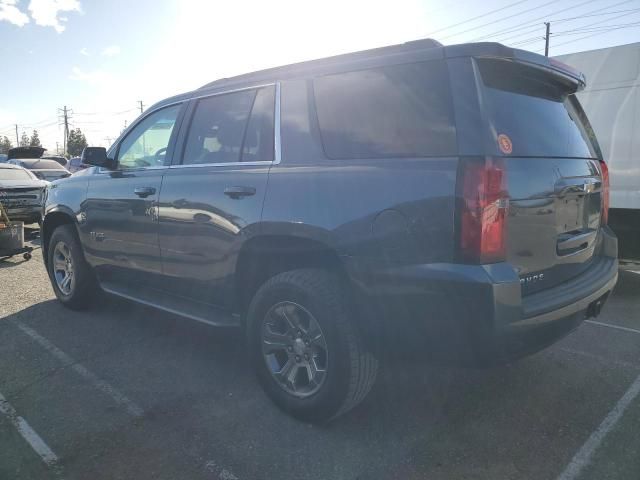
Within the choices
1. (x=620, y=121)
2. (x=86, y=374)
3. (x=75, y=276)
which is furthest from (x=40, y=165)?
(x=620, y=121)

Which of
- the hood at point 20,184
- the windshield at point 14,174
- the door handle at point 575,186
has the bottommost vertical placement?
the hood at point 20,184

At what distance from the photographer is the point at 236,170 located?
3258 mm

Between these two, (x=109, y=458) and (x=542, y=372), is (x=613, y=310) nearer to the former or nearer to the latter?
(x=542, y=372)

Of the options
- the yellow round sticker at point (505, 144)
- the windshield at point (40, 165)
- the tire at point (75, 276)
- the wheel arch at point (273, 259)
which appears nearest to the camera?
the yellow round sticker at point (505, 144)

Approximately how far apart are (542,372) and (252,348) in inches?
80.5

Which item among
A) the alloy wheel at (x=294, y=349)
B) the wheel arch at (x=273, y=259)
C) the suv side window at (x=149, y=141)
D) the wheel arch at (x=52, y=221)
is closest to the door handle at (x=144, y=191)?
the suv side window at (x=149, y=141)

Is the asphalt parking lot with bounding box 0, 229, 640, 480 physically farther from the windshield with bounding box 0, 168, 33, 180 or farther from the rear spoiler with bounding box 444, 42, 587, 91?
→ the windshield with bounding box 0, 168, 33, 180

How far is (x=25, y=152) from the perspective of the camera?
19.4 m

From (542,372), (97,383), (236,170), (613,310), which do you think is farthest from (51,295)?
(613,310)

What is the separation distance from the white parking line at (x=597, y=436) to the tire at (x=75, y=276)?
4260 millimetres

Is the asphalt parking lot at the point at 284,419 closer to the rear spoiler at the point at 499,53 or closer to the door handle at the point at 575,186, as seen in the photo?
the door handle at the point at 575,186

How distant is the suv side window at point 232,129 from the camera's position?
322 centimetres

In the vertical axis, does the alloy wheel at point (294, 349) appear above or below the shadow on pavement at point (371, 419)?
above

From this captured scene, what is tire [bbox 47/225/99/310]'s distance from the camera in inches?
192
